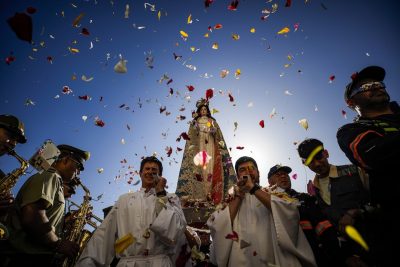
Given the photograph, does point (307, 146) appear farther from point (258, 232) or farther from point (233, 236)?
point (233, 236)

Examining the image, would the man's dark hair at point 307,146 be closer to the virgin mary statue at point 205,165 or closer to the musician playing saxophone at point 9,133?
the musician playing saxophone at point 9,133

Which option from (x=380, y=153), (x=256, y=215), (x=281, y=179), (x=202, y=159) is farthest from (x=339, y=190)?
(x=202, y=159)

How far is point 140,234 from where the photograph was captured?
12.9 feet

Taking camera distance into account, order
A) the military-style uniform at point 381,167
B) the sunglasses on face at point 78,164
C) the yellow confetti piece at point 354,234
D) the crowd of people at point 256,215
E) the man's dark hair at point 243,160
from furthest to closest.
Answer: the sunglasses on face at point 78,164, the man's dark hair at point 243,160, the yellow confetti piece at point 354,234, the crowd of people at point 256,215, the military-style uniform at point 381,167

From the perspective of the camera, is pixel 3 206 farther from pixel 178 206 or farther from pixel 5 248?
pixel 178 206

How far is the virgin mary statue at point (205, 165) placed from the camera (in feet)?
37.4

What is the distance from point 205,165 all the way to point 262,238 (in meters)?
8.82

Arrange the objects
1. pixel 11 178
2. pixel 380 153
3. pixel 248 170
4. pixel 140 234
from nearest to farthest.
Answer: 1. pixel 380 153
2. pixel 140 234
3. pixel 248 170
4. pixel 11 178

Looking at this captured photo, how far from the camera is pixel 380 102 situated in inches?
118

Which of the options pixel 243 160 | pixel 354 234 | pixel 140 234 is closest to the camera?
pixel 354 234

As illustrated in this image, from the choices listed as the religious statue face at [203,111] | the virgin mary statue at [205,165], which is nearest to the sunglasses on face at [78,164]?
the virgin mary statue at [205,165]

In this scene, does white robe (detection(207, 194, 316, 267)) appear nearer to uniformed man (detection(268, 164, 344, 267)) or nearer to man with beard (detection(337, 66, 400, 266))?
uniformed man (detection(268, 164, 344, 267))

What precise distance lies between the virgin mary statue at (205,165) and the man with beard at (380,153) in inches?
338

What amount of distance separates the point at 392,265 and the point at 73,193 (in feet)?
22.5
